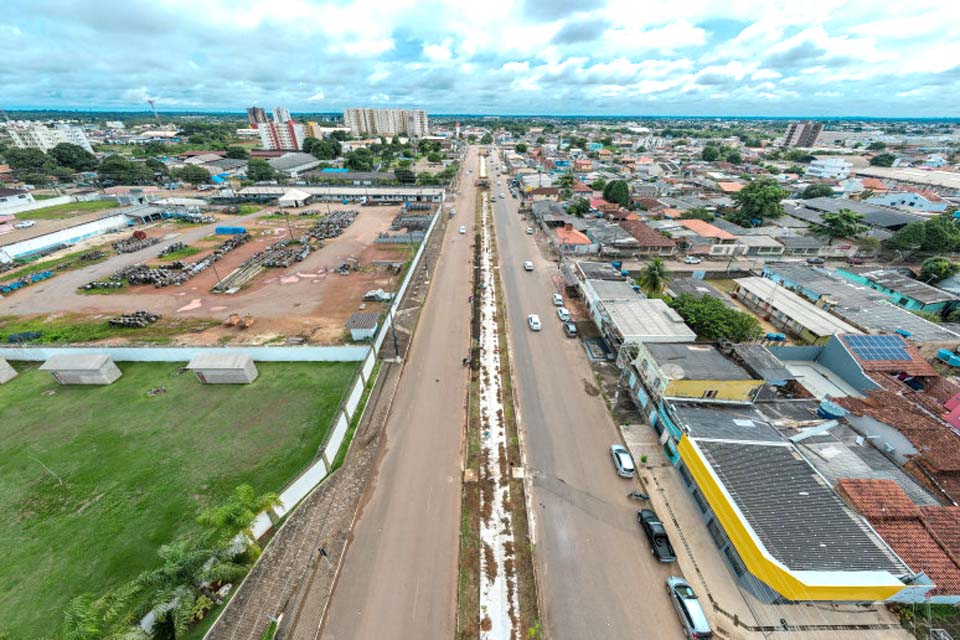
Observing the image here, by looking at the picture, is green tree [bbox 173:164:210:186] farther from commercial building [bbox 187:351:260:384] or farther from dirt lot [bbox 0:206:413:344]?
commercial building [bbox 187:351:260:384]

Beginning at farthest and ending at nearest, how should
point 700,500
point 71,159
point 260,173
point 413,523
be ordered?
point 71,159, point 260,173, point 700,500, point 413,523

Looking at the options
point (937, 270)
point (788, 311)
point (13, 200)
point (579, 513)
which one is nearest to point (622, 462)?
point (579, 513)

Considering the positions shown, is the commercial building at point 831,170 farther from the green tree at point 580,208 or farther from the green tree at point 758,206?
the green tree at point 580,208

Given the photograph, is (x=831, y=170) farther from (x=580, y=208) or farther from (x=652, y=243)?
(x=652, y=243)

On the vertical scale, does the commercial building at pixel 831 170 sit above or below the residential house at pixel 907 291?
above

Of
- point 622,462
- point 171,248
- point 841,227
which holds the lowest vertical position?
point 171,248

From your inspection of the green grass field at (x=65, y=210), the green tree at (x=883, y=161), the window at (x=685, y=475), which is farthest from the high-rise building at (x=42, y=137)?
the green tree at (x=883, y=161)
